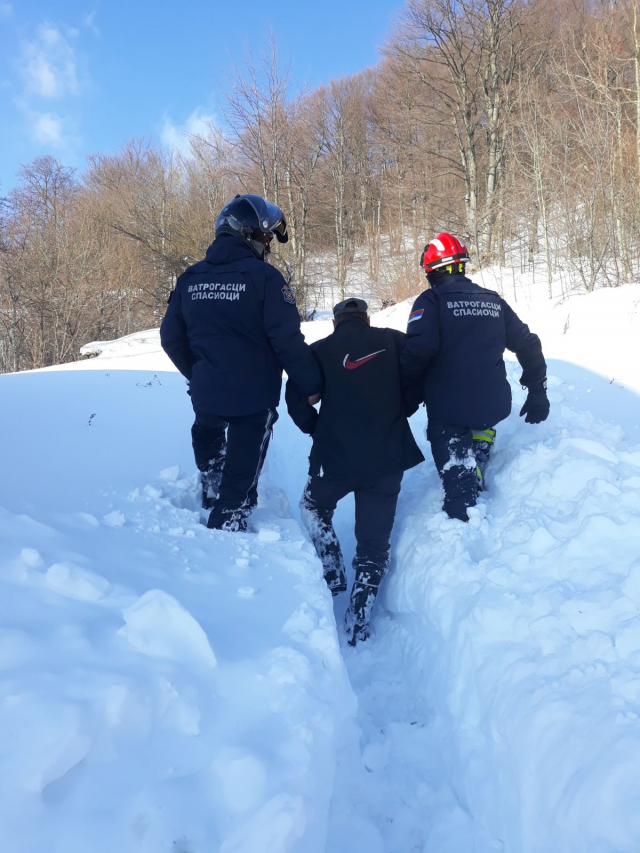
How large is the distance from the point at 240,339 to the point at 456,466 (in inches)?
60.9

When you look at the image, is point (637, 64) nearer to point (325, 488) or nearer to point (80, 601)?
point (325, 488)

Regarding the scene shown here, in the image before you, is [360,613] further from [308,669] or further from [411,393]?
[411,393]

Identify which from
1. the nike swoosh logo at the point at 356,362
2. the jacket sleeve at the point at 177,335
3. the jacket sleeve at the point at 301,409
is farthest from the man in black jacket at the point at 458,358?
the jacket sleeve at the point at 177,335

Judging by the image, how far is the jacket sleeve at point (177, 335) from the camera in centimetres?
305

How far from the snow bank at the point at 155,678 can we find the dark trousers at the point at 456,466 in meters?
0.98

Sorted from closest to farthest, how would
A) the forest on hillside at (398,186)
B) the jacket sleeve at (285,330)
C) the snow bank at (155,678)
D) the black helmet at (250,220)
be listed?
the snow bank at (155,678)
the jacket sleeve at (285,330)
the black helmet at (250,220)
the forest on hillside at (398,186)

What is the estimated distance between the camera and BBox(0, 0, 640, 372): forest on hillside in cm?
1119

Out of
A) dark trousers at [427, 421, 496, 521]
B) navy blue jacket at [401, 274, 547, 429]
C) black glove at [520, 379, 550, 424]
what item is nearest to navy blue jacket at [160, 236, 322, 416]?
navy blue jacket at [401, 274, 547, 429]

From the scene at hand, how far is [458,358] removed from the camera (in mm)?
3129

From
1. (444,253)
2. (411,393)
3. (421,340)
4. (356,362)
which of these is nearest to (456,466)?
(411,393)

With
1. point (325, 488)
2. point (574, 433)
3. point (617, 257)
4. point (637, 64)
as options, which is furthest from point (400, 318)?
point (325, 488)

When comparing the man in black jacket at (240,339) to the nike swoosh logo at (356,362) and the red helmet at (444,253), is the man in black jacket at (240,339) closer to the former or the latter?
the nike swoosh logo at (356,362)

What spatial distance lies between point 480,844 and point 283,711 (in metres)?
0.91

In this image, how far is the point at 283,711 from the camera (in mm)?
1805
